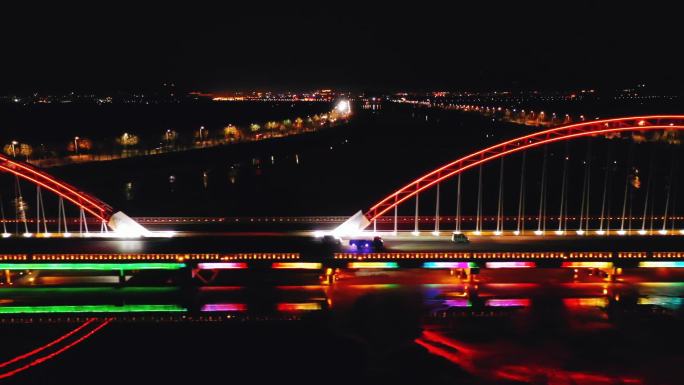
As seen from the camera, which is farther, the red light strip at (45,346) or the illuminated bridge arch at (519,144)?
the illuminated bridge arch at (519,144)

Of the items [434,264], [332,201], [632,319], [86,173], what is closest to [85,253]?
[434,264]

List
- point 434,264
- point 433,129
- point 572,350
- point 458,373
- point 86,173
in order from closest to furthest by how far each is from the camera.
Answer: point 458,373 < point 572,350 < point 434,264 < point 86,173 < point 433,129

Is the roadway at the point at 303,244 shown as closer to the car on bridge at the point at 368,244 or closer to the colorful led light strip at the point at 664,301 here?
the car on bridge at the point at 368,244

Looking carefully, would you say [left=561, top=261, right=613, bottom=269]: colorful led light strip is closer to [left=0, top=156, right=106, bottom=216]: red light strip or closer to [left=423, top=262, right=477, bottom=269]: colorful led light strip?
[left=423, top=262, right=477, bottom=269]: colorful led light strip

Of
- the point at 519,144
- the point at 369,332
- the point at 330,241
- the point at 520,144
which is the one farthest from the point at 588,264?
the point at 330,241

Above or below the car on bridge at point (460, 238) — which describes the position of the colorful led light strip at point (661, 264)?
below

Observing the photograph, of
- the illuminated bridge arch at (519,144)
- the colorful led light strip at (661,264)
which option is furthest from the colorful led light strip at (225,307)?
the colorful led light strip at (661,264)

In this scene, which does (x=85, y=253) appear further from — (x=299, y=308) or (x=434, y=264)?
(x=434, y=264)
